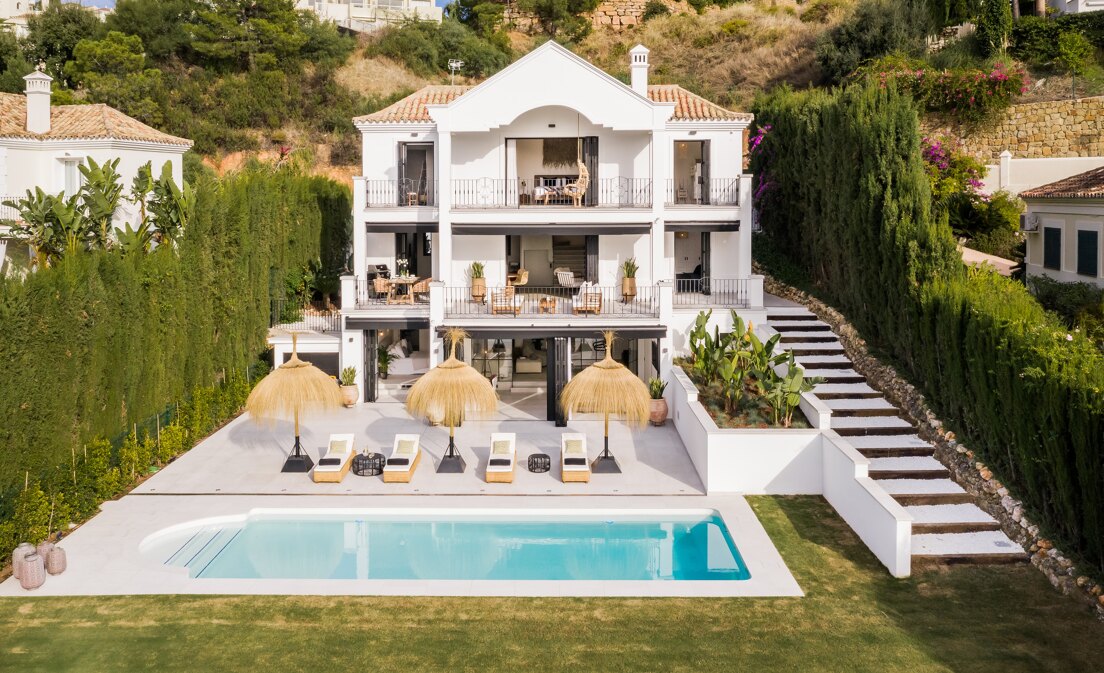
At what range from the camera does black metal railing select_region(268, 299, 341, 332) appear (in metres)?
30.1

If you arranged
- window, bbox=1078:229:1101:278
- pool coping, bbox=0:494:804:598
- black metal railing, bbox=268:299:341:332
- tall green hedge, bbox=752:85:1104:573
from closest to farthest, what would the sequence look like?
1. tall green hedge, bbox=752:85:1104:573
2. pool coping, bbox=0:494:804:598
3. window, bbox=1078:229:1101:278
4. black metal railing, bbox=268:299:341:332

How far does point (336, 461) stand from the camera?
2072 cm

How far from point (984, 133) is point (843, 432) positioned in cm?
2507

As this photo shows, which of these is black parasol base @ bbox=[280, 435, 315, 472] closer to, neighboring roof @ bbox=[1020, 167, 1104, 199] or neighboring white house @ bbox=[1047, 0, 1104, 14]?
neighboring roof @ bbox=[1020, 167, 1104, 199]

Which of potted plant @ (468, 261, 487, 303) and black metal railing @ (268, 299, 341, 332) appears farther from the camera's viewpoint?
black metal railing @ (268, 299, 341, 332)

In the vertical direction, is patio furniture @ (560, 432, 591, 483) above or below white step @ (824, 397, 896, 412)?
below

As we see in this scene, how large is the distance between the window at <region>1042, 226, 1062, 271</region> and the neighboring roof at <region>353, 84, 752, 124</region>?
8873 mm

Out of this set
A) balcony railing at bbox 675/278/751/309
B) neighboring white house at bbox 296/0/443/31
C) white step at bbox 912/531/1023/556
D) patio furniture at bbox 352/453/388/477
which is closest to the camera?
white step at bbox 912/531/1023/556

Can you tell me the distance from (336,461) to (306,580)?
219 inches

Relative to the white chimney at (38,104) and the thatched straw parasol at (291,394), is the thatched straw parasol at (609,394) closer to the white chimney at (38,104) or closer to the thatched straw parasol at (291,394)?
the thatched straw parasol at (291,394)

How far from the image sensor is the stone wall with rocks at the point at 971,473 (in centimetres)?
1445

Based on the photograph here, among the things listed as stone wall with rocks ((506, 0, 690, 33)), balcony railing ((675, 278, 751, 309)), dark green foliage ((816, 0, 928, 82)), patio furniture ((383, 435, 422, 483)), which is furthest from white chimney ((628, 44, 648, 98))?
stone wall with rocks ((506, 0, 690, 33))

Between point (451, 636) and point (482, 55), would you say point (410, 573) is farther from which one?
point (482, 55)

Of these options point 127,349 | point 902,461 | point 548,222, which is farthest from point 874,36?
point 127,349
